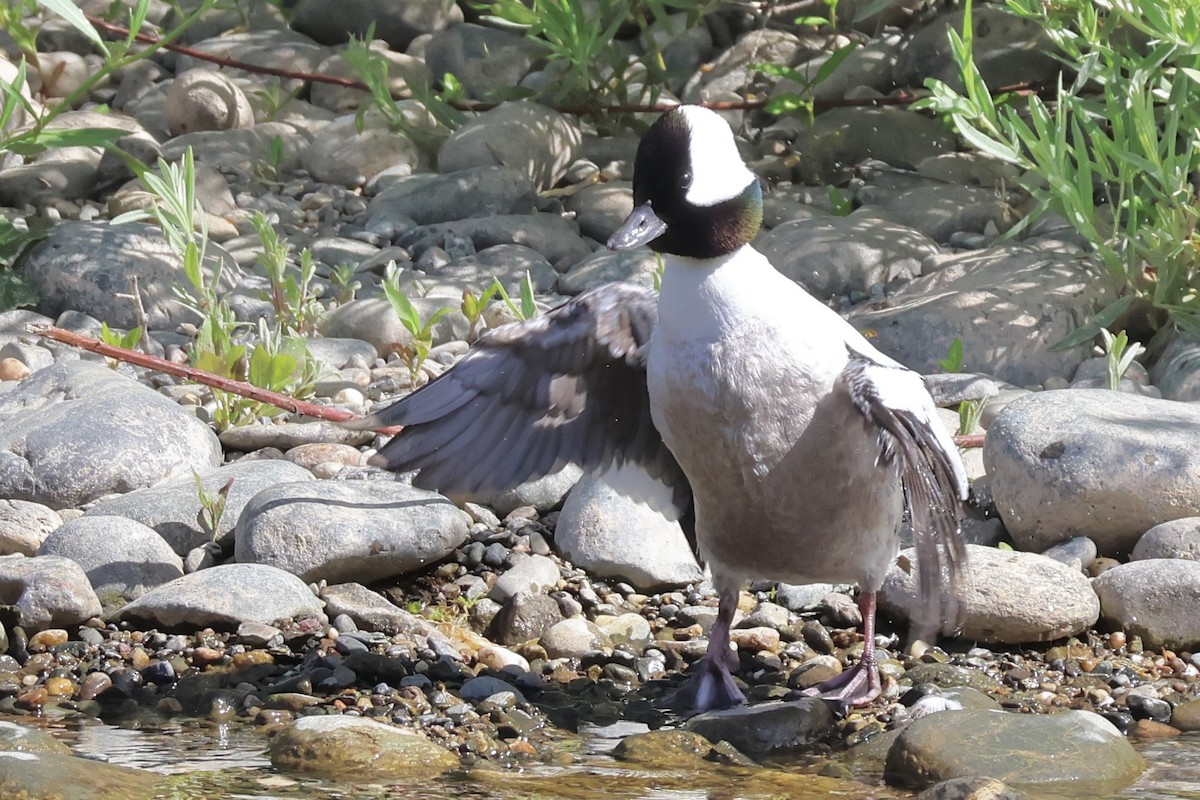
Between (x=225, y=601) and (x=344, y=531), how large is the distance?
1.55 ft

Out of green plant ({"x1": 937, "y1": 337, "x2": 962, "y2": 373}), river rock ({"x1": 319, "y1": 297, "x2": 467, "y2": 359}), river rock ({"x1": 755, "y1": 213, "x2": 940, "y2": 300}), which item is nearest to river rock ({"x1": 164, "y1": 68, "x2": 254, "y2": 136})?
river rock ({"x1": 319, "y1": 297, "x2": 467, "y2": 359})

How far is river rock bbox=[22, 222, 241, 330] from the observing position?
7039 millimetres

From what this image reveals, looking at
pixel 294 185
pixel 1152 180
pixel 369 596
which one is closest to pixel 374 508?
pixel 369 596

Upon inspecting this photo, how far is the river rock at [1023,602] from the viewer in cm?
460

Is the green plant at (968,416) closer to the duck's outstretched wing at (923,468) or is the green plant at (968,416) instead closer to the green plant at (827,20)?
the duck's outstretched wing at (923,468)

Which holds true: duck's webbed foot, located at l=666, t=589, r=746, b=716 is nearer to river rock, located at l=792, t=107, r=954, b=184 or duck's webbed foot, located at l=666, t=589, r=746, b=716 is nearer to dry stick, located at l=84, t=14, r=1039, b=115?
dry stick, located at l=84, t=14, r=1039, b=115

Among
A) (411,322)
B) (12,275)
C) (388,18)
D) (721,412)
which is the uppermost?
(388,18)

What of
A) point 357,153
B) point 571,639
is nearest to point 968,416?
point 571,639

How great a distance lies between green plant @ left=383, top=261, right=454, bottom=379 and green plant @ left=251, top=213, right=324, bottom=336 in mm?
402

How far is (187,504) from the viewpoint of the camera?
512 centimetres

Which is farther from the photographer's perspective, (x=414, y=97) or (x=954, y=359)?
(x=414, y=97)

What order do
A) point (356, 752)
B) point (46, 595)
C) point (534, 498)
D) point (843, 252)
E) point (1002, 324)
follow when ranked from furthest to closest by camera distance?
point (843, 252) < point (1002, 324) < point (534, 498) < point (46, 595) < point (356, 752)

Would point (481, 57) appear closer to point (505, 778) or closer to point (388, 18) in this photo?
point (388, 18)

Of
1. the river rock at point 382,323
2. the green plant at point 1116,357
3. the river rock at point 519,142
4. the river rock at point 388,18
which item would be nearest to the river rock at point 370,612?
the river rock at point 382,323
